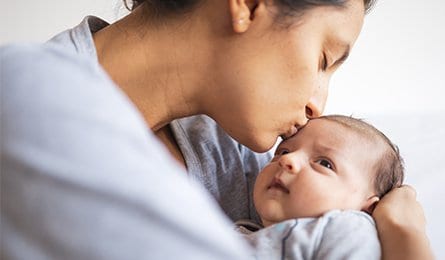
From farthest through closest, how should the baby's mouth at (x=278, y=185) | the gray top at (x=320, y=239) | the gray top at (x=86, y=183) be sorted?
the baby's mouth at (x=278, y=185) < the gray top at (x=320, y=239) < the gray top at (x=86, y=183)

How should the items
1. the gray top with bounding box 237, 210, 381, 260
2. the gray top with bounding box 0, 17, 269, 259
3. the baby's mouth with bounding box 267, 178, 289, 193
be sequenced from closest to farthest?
the gray top with bounding box 0, 17, 269, 259
the gray top with bounding box 237, 210, 381, 260
the baby's mouth with bounding box 267, 178, 289, 193

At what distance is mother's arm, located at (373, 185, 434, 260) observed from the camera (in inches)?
34.0

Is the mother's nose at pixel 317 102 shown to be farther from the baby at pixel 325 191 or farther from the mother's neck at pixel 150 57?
the mother's neck at pixel 150 57

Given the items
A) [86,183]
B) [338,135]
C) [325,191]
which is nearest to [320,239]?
[325,191]

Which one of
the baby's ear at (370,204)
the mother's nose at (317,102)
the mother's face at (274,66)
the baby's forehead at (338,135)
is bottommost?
the baby's ear at (370,204)

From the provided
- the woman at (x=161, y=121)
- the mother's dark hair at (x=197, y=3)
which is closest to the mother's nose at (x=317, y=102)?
the woman at (x=161, y=121)

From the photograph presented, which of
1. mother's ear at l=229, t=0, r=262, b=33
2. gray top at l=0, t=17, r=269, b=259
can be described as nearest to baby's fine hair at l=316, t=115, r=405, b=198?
mother's ear at l=229, t=0, r=262, b=33

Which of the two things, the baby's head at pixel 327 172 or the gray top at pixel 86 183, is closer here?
the gray top at pixel 86 183

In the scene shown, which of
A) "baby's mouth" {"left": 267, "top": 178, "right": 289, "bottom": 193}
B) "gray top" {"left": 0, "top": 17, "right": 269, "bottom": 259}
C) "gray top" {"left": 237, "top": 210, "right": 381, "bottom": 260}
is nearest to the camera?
"gray top" {"left": 0, "top": 17, "right": 269, "bottom": 259}

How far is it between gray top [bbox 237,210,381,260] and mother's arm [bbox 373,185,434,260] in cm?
2

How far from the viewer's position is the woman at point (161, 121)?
1.64ft

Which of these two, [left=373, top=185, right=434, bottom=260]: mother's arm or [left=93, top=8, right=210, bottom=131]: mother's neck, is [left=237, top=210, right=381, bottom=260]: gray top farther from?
[left=93, top=8, right=210, bottom=131]: mother's neck

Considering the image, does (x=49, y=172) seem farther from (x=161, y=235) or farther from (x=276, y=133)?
(x=276, y=133)

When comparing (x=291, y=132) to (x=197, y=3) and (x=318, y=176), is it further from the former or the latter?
(x=197, y=3)
